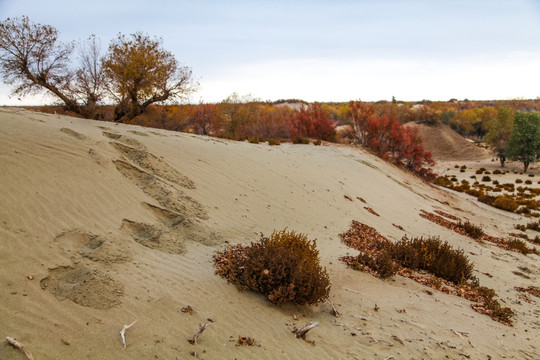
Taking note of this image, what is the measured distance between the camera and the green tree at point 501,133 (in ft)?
145

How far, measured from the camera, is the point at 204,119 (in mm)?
34125

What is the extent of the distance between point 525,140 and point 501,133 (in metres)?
5.56

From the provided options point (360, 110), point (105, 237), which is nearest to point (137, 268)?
point (105, 237)

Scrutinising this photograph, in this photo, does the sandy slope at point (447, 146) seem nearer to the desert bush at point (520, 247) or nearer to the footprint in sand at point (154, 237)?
the desert bush at point (520, 247)

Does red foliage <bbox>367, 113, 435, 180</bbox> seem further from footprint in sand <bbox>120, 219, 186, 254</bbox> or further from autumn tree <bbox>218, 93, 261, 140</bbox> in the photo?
footprint in sand <bbox>120, 219, 186, 254</bbox>

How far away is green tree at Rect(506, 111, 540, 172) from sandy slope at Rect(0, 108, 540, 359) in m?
39.1

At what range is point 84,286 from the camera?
3672 millimetres

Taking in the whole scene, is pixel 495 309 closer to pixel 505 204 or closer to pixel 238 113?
pixel 505 204

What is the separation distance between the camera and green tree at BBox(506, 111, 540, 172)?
3991 cm

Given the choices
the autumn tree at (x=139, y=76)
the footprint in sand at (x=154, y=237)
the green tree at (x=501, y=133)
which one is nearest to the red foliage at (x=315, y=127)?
the autumn tree at (x=139, y=76)

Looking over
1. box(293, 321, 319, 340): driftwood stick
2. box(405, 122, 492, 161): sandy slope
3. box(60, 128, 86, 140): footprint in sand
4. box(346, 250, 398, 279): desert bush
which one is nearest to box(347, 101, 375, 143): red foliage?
box(346, 250, 398, 279): desert bush

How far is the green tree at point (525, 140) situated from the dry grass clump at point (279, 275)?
46.5 m

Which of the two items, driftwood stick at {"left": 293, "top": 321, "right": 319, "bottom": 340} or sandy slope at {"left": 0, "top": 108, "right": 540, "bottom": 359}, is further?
driftwood stick at {"left": 293, "top": 321, "right": 319, "bottom": 340}

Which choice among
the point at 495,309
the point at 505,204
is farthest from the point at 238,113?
the point at 495,309
